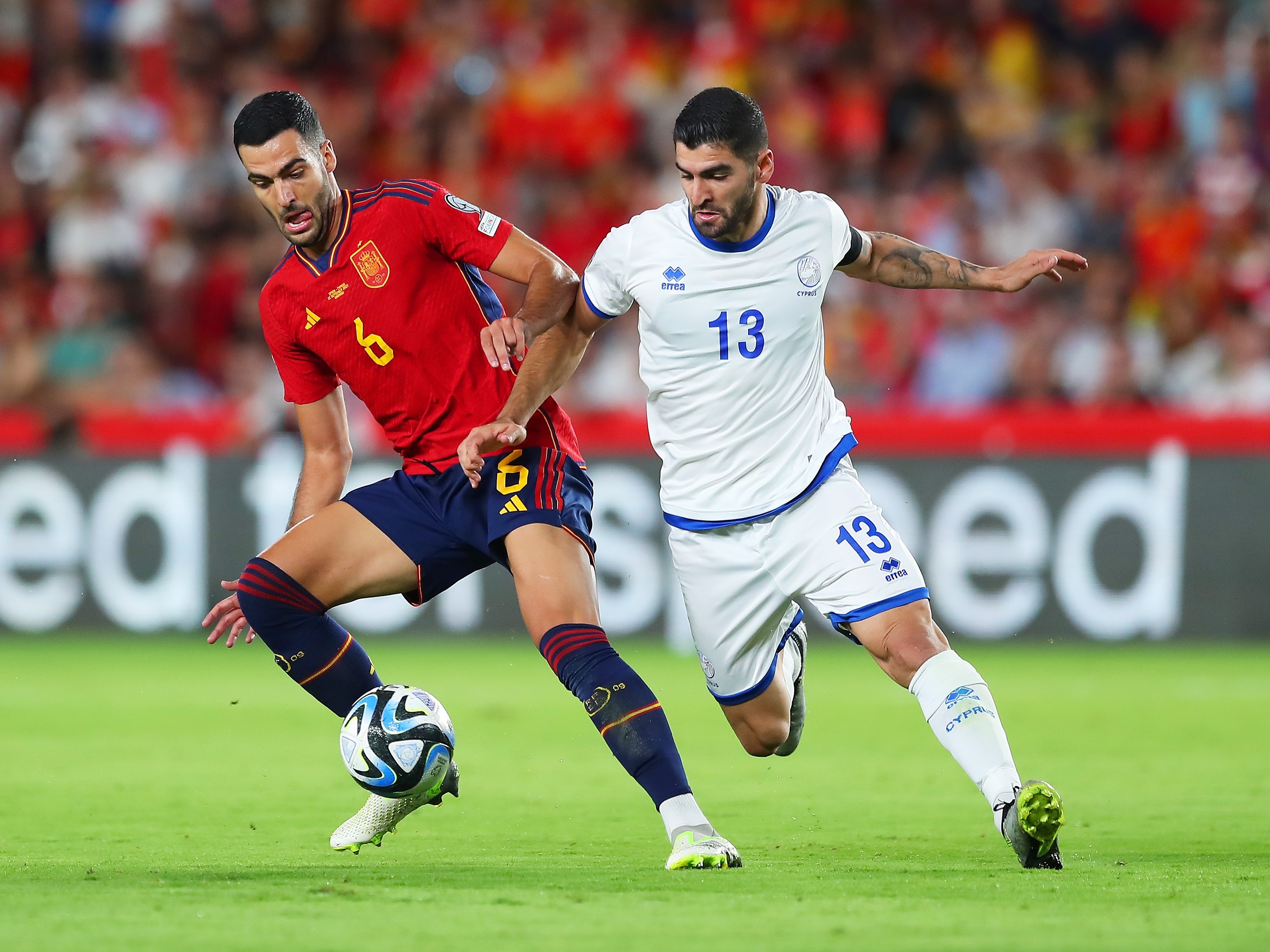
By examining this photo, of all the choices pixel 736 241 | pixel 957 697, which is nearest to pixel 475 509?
pixel 736 241

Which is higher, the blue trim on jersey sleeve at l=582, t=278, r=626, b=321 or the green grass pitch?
the blue trim on jersey sleeve at l=582, t=278, r=626, b=321

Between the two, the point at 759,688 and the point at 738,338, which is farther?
the point at 759,688

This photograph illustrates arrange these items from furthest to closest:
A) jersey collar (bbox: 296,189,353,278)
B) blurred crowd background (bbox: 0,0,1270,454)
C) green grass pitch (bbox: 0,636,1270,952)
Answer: blurred crowd background (bbox: 0,0,1270,454)
jersey collar (bbox: 296,189,353,278)
green grass pitch (bbox: 0,636,1270,952)

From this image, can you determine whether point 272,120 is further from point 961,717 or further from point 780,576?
point 961,717

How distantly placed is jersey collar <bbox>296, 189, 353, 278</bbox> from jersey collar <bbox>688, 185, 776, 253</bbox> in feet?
3.69

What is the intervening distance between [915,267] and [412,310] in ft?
5.46

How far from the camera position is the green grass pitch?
414 cm

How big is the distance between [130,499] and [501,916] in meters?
8.39

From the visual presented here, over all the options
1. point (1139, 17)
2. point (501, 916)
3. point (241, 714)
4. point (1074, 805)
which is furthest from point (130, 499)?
point (1139, 17)

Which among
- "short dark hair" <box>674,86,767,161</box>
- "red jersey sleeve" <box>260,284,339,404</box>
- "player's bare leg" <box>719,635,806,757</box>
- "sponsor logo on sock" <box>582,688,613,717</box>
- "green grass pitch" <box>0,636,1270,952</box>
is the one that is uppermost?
"short dark hair" <box>674,86,767,161</box>

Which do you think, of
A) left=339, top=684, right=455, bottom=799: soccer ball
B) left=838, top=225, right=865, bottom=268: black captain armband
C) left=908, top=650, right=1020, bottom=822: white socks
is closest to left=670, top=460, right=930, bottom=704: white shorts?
left=908, top=650, right=1020, bottom=822: white socks

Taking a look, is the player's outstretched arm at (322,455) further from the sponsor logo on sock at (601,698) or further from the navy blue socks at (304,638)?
the sponsor logo on sock at (601,698)

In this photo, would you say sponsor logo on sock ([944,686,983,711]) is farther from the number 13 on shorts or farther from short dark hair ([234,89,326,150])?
short dark hair ([234,89,326,150])

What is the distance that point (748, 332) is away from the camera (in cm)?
564
